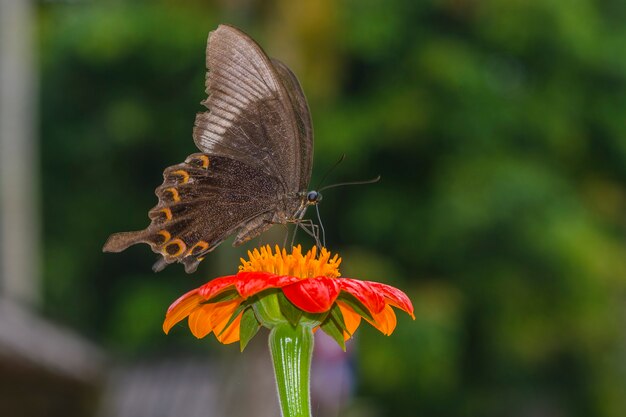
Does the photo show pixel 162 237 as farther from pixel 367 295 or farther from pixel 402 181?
pixel 402 181

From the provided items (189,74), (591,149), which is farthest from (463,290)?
(189,74)

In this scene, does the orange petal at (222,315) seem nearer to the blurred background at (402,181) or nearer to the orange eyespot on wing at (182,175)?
the orange eyespot on wing at (182,175)

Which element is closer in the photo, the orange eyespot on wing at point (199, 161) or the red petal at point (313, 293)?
the red petal at point (313, 293)

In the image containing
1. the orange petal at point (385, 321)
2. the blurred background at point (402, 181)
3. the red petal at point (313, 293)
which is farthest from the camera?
the blurred background at point (402, 181)

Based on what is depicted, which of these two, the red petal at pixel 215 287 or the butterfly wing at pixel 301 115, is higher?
Result: the butterfly wing at pixel 301 115

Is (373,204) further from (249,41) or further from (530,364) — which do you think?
(249,41)

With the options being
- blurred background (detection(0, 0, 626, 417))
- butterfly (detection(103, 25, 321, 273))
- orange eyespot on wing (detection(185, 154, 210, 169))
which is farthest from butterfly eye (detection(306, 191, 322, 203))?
blurred background (detection(0, 0, 626, 417))

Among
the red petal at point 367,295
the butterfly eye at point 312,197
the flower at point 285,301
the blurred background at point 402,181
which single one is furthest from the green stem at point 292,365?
the blurred background at point 402,181
